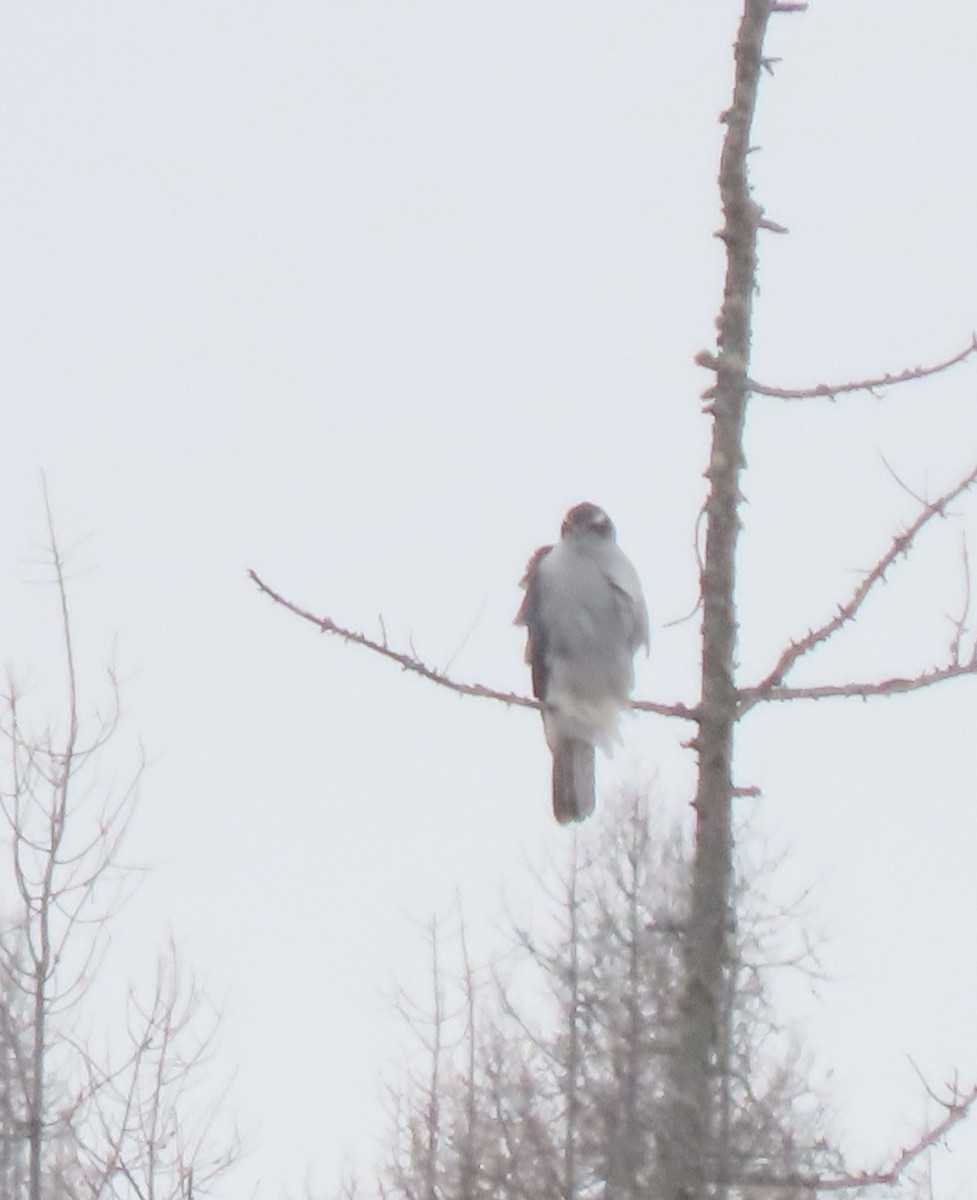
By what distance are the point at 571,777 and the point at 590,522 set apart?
33.2 inches

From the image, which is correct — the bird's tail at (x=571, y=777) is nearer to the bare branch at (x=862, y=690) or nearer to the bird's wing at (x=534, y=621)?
the bird's wing at (x=534, y=621)

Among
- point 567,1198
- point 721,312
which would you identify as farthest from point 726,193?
point 567,1198

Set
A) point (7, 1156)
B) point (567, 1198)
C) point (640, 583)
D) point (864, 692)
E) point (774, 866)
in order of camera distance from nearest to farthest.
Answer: point (864, 692) → point (640, 583) → point (7, 1156) → point (567, 1198) → point (774, 866)

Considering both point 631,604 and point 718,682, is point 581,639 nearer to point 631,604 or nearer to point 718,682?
point 631,604

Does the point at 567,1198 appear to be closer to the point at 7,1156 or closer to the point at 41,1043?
the point at 7,1156

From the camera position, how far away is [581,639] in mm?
8656

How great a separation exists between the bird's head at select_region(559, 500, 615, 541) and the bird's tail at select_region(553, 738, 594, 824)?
68 cm

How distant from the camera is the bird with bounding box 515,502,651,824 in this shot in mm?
8617

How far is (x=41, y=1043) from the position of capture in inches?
393

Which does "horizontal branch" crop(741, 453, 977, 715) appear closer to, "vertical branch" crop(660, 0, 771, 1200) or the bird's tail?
"vertical branch" crop(660, 0, 771, 1200)

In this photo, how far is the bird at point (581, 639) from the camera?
8.62 metres

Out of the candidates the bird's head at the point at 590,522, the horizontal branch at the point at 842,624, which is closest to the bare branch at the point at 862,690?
the horizontal branch at the point at 842,624

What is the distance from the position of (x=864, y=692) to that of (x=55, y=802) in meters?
5.02

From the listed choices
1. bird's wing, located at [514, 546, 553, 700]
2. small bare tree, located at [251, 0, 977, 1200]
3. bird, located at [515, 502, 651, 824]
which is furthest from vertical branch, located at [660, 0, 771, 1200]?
bird's wing, located at [514, 546, 553, 700]
